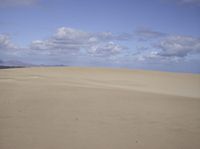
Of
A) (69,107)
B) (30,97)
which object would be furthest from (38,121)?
(30,97)

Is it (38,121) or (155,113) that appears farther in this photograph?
(155,113)

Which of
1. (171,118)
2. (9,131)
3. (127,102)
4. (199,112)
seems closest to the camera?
(9,131)

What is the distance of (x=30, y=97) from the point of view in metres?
6.85

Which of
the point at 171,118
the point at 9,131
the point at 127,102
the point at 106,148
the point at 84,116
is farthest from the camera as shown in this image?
the point at 127,102

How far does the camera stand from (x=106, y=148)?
139 inches

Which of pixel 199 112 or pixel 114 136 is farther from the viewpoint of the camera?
pixel 199 112

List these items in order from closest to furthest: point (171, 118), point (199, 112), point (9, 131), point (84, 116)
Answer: point (9, 131) → point (84, 116) → point (171, 118) → point (199, 112)

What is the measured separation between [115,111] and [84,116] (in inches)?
35.2

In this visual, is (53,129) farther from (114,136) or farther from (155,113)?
→ (155,113)

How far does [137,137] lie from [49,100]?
3.13 metres

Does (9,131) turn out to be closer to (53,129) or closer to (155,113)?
(53,129)

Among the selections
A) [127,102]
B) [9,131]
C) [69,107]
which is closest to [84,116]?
[69,107]

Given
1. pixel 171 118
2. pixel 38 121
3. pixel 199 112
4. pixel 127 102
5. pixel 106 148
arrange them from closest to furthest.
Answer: pixel 106 148 → pixel 38 121 → pixel 171 118 → pixel 199 112 → pixel 127 102

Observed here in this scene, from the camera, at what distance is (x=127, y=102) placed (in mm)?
6992
